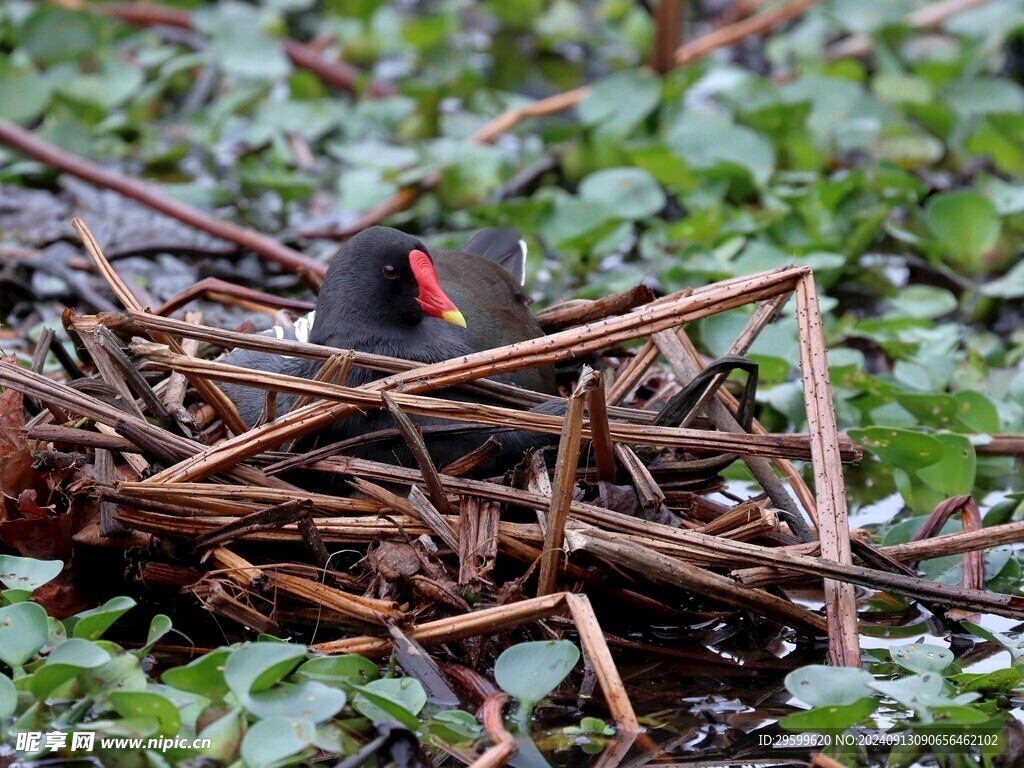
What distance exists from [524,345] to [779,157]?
2766 mm

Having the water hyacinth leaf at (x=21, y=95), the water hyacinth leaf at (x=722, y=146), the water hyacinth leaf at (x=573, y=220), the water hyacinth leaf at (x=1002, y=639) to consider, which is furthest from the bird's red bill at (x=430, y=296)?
the water hyacinth leaf at (x=21, y=95)


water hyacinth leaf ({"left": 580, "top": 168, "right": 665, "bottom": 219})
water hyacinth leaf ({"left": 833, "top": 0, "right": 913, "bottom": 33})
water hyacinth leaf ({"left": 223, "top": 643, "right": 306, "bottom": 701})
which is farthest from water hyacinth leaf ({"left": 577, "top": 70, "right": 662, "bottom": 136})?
water hyacinth leaf ({"left": 223, "top": 643, "right": 306, "bottom": 701})

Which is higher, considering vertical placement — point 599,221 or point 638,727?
point 599,221

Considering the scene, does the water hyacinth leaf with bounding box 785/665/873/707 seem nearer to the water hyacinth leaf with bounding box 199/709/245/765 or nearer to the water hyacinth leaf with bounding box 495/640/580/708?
the water hyacinth leaf with bounding box 495/640/580/708

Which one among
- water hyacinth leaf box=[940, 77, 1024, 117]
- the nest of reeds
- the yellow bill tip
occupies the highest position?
water hyacinth leaf box=[940, 77, 1024, 117]

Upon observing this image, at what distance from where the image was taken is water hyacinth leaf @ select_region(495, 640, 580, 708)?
6.33ft

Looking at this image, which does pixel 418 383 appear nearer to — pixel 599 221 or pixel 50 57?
pixel 599 221

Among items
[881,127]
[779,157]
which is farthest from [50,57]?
[881,127]

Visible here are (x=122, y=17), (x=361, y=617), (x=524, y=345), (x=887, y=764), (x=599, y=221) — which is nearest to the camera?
(x=887, y=764)

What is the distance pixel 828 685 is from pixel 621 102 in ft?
10.2

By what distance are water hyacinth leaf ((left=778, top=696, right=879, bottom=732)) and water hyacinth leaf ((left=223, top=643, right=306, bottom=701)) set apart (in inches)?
29.2

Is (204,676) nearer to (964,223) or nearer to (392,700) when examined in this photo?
(392,700)

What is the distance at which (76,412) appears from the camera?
2232 mm

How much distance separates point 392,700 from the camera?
1837mm
